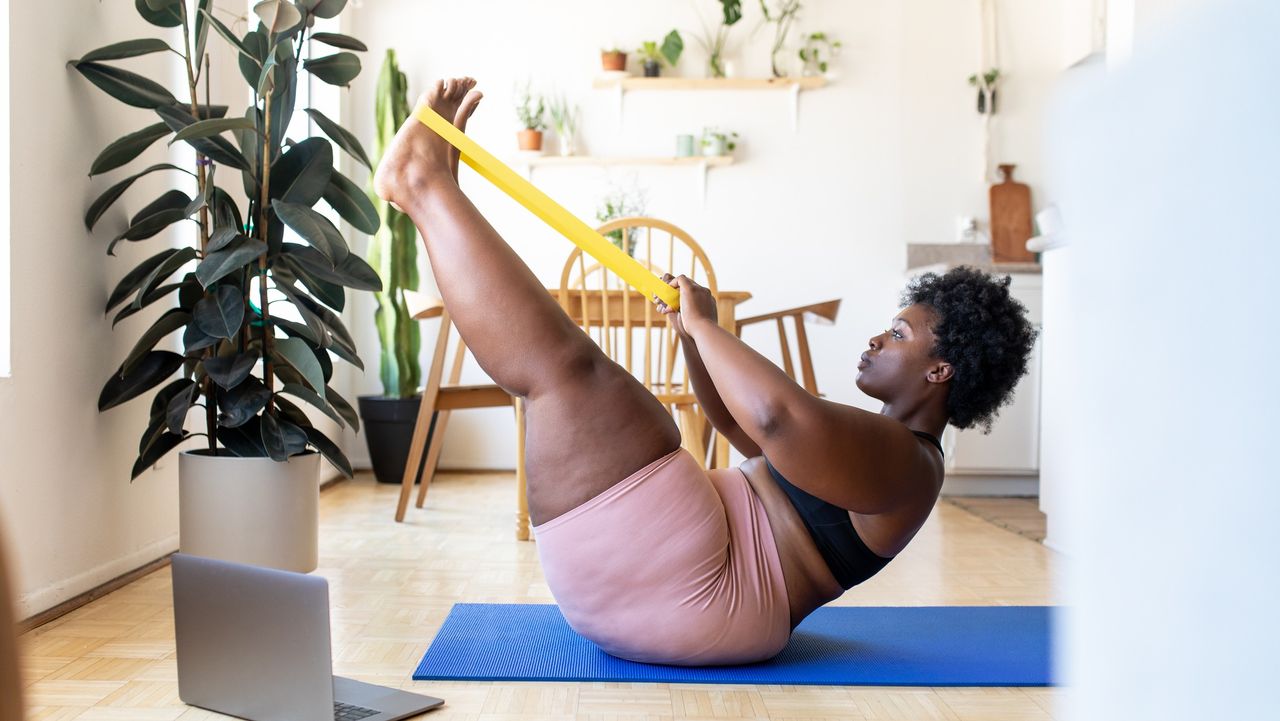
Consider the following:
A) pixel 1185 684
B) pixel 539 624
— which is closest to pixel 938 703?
pixel 539 624

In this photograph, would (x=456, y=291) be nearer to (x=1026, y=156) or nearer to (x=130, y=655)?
(x=130, y=655)

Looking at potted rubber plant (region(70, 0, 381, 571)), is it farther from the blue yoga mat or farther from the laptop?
the laptop

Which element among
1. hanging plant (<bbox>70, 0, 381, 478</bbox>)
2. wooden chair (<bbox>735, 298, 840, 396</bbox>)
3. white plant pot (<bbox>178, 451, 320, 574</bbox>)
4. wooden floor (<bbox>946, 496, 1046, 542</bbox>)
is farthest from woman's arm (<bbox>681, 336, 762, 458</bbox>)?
wooden floor (<bbox>946, 496, 1046, 542</bbox>)

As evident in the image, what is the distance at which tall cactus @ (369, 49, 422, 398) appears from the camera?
458 centimetres

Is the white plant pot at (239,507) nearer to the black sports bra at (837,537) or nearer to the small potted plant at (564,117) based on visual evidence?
the black sports bra at (837,537)

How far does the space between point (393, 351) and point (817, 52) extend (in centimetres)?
239

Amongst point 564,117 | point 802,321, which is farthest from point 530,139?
point 802,321

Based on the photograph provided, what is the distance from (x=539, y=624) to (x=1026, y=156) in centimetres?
375

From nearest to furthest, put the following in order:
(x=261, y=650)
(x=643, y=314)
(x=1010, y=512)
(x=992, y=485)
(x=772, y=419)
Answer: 1. (x=772, y=419)
2. (x=261, y=650)
3. (x=643, y=314)
4. (x=1010, y=512)
5. (x=992, y=485)

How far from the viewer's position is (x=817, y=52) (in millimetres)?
4957

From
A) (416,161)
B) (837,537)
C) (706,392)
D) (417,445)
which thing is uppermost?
(416,161)

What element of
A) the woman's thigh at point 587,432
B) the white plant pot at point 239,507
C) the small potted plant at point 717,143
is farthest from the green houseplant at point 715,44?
the woman's thigh at point 587,432

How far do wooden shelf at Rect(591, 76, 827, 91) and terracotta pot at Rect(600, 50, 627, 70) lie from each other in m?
0.05

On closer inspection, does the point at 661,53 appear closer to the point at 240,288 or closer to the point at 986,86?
the point at 986,86
